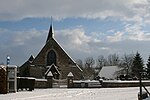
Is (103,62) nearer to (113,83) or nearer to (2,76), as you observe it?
(113,83)

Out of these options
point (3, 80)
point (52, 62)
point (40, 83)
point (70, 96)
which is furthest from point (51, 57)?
point (70, 96)

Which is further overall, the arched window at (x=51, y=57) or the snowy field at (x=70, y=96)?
the arched window at (x=51, y=57)

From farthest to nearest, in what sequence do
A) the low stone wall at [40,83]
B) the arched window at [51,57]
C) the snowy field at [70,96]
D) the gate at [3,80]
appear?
the arched window at [51,57]
the low stone wall at [40,83]
the gate at [3,80]
the snowy field at [70,96]

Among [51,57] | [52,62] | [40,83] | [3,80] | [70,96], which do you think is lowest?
[70,96]

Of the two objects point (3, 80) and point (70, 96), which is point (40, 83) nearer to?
point (3, 80)

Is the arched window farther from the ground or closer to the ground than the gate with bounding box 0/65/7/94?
farther from the ground

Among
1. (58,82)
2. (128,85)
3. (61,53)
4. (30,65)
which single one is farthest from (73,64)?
(128,85)

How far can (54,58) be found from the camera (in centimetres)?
7312

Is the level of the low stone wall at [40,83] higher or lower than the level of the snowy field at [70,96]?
higher

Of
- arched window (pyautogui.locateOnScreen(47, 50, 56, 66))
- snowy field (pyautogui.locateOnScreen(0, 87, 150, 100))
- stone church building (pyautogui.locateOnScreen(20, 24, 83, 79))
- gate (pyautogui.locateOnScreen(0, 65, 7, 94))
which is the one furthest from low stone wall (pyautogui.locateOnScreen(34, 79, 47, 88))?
arched window (pyautogui.locateOnScreen(47, 50, 56, 66))

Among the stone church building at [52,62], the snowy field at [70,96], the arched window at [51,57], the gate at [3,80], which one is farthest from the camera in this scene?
the arched window at [51,57]

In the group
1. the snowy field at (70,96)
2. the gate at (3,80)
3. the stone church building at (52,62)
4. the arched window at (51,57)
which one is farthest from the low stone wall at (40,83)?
the arched window at (51,57)

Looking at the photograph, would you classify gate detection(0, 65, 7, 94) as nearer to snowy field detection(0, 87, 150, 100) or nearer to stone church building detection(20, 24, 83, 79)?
snowy field detection(0, 87, 150, 100)

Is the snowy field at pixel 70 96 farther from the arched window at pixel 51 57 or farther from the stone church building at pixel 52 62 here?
the arched window at pixel 51 57
